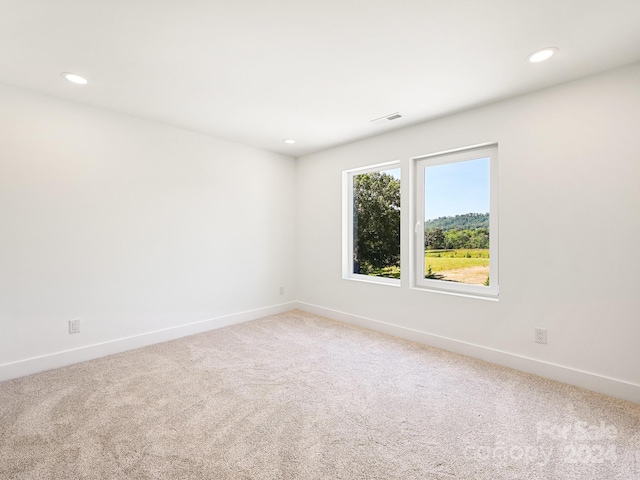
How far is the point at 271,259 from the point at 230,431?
2726 millimetres

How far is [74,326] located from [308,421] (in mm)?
2321

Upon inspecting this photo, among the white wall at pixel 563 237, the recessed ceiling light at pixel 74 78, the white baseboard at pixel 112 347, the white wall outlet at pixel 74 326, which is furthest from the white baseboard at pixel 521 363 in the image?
the recessed ceiling light at pixel 74 78

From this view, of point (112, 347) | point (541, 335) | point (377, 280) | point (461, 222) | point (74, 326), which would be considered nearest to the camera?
point (541, 335)

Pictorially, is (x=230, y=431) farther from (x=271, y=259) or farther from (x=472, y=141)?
(x=472, y=141)

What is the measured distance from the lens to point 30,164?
256cm

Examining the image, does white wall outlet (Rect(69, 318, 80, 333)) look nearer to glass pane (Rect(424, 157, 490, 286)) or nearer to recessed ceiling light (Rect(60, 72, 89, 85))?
recessed ceiling light (Rect(60, 72, 89, 85))

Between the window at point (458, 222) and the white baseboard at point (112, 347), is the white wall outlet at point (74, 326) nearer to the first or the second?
the white baseboard at point (112, 347)

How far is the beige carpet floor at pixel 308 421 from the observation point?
154cm

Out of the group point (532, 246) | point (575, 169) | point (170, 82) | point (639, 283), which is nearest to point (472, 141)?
point (575, 169)

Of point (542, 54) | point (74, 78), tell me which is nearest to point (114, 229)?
point (74, 78)

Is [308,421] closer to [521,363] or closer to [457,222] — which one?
[521,363]

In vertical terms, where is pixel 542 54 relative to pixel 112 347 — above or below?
above

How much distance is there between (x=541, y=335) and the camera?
8.30 feet

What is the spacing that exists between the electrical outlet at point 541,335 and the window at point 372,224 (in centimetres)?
143
